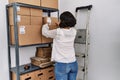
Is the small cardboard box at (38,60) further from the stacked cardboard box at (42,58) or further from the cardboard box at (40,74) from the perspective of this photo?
the cardboard box at (40,74)

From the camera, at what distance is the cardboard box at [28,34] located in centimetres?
188

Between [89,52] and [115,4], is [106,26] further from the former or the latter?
[89,52]

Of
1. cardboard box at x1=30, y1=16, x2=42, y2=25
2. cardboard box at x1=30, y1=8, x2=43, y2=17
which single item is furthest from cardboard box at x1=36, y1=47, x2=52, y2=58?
cardboard box at x1=30, y1=8, x2=43, y2=17

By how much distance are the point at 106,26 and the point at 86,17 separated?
1.40 feet

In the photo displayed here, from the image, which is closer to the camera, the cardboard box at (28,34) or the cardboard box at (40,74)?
the cardboard box at (28,34)

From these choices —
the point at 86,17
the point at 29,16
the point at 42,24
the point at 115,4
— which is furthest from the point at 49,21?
the point at 115,4

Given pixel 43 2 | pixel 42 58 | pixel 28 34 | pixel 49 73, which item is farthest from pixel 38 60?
pixel 43 2

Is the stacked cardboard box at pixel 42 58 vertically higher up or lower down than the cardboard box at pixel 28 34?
lower down

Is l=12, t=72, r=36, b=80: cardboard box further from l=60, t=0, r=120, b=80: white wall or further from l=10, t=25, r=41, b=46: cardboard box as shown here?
l=60, t=0, r=120, b=80: white wall

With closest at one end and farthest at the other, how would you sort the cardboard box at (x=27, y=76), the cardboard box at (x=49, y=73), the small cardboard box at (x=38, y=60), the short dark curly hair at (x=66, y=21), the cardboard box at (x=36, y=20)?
the short dark curly hair at (x=66, y=21) → the cardboard box at (x=27, y=76) → the cardboard box at (x=36, y=20) → the small cardboard box at (x=38, y=60) → the cardboard box at (x=49, y=73)

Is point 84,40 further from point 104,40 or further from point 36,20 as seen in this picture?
point 36,20

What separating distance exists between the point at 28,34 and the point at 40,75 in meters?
0.72

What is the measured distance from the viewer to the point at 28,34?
1965 mm

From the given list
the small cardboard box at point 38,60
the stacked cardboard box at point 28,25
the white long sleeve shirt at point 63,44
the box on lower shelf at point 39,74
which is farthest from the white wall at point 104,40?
the stacked cardboard box at point 28,25
